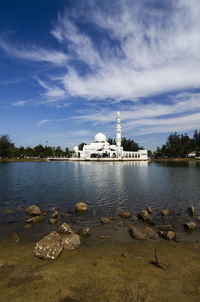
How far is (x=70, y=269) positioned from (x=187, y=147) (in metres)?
168

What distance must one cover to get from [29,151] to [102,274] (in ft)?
587

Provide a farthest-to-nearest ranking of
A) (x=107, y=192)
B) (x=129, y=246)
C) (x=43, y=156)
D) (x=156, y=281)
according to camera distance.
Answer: (x=43, y=156)
(x=107, y=192)
(x=129, y=246)
(x=156, y=281)

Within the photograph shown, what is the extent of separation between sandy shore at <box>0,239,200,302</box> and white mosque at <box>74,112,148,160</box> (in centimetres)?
14775

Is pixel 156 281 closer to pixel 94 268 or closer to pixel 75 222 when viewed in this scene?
pixel 94 268

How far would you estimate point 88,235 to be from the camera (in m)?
14.9

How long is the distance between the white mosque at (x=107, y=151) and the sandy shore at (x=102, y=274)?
148 meters

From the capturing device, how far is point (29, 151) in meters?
178

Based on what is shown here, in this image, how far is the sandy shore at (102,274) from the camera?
27.0 ft

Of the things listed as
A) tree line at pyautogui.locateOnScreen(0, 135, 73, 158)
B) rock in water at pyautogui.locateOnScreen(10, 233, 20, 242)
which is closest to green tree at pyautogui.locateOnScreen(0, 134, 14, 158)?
tree line at pyautogui.locateOnScreen(0, 135, 73, 158)

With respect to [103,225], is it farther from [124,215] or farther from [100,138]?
[100,138]

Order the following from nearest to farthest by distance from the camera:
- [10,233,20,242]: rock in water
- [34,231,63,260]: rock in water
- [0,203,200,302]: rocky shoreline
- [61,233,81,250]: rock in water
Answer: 1. [0,203,200,302]: rocky shoreline
2. [34,231,63,260]: rock in water
3. [61,233,81,250]: rock in water
4. [10,233,20,242]: rock in water

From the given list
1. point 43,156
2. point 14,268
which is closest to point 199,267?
point 14,268

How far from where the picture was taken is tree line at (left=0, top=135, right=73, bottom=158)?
152 metres

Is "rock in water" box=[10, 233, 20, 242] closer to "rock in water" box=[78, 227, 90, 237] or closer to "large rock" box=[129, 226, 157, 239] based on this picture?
"rock in water" box=[78, 227, 90, 237]
